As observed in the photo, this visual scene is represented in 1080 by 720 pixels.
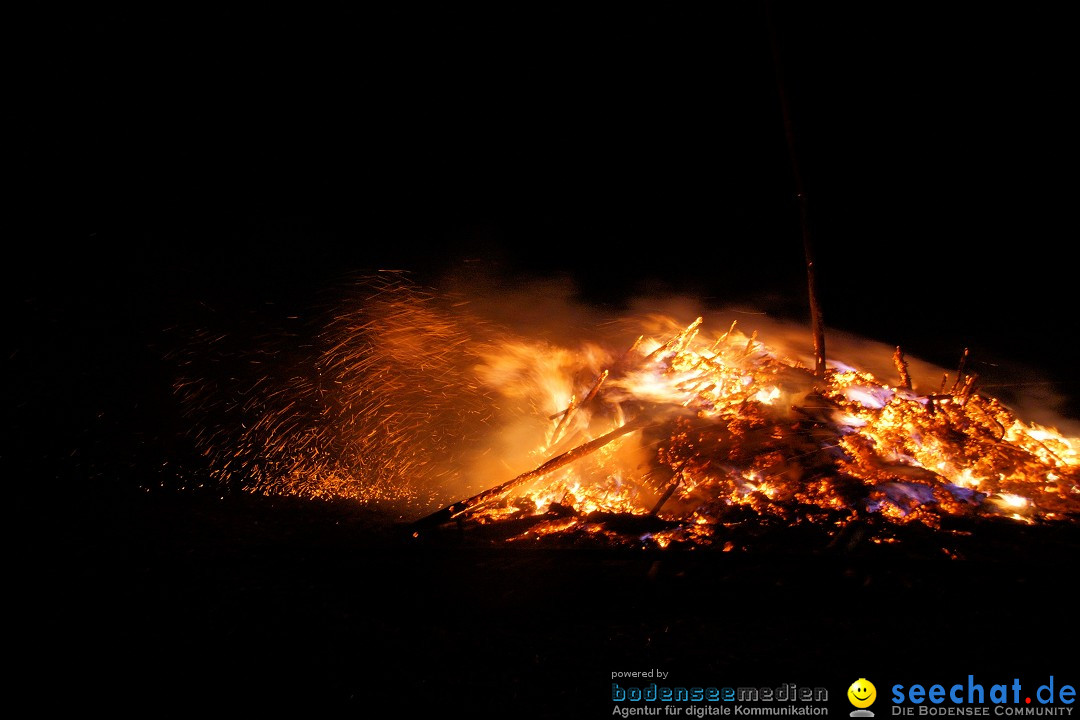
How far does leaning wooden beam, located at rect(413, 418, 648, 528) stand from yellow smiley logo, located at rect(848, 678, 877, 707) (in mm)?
2678

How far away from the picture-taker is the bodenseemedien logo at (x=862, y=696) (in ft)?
6.23

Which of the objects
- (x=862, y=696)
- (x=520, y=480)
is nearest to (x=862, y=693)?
(x=862, y=696)

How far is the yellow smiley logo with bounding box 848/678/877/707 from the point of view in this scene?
1.95m

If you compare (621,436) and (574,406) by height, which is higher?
(574,406)

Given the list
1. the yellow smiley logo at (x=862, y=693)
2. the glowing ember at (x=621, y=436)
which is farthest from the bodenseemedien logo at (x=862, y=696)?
the glowing ember at (x=621, y=436)

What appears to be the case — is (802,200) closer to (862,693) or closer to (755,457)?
(755,457)

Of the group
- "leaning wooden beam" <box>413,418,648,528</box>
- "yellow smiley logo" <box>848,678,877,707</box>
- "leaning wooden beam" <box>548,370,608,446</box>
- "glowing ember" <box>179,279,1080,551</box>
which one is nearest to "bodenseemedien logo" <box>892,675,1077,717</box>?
"yellow smiley logo" <box>848,678,877,707</box>

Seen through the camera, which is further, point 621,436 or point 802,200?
point 802,200

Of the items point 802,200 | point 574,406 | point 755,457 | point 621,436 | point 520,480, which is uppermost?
point 802,200

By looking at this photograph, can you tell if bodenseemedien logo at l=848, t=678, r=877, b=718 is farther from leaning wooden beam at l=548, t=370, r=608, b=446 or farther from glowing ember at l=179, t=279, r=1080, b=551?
leaning wooden beam at l=548, t=370, r=608, b=446

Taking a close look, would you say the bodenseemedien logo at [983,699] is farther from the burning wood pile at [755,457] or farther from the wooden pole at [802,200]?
the wooden pole at [802,200]

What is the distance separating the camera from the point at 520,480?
433 cm

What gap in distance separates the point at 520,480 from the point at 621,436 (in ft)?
3.91

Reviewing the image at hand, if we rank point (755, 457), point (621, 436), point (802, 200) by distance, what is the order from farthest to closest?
point (802, 200) < point (621, 436) < point (755, 457)
